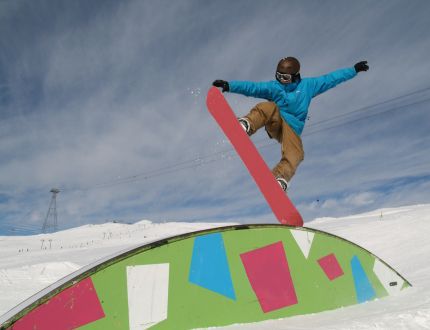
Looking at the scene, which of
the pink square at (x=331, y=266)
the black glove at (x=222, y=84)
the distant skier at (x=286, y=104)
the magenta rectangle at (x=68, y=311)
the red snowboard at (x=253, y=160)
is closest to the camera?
the magenta rectangle at (x=68, y=311)

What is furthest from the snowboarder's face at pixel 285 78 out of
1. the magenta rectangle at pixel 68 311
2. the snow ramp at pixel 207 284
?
the magenta rectangle at pixel 68 311

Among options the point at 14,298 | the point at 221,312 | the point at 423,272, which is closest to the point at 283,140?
the point at 221,312

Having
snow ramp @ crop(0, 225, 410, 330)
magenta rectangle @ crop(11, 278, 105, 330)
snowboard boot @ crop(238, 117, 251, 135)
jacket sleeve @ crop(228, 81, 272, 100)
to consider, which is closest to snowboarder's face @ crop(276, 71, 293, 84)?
jacket sleeve @ crop(228, 81, 272, 100)

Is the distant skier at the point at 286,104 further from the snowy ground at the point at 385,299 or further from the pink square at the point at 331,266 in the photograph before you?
the snowy ground at the point at 385,299

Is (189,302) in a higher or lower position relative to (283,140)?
lower

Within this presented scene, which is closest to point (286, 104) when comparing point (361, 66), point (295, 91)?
point (295, 91)

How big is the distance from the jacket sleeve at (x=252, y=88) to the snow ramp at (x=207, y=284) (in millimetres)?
1155

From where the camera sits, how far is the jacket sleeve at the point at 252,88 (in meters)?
2.69

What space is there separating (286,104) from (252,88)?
34 cm

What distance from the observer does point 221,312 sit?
1.71 metres

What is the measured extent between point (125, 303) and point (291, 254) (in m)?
1.05

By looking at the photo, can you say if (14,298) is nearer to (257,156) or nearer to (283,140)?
(257,156)

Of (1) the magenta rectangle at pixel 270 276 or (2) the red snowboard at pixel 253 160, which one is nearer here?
(1) the magenta rectangle at pixel 270 276

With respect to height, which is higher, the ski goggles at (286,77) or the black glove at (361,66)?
the ski goggles at (286,77)
